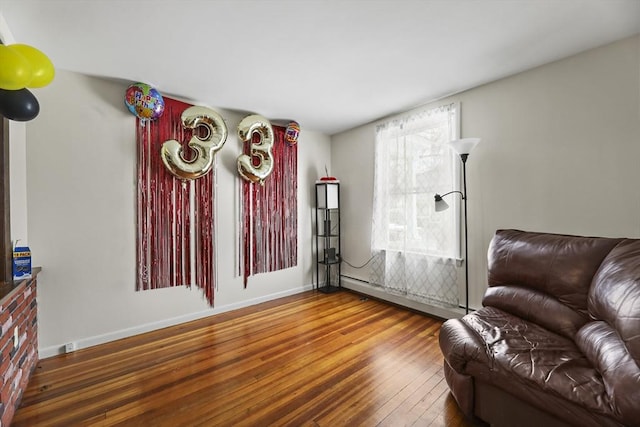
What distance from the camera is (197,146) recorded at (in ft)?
9.16

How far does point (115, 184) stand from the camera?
8.32ft

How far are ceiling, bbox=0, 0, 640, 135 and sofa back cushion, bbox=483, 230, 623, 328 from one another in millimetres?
1449

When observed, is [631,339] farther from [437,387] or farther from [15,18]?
[15,18]

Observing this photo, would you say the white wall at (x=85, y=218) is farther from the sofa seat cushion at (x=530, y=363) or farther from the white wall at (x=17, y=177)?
the sofa seat cushion at (x=530, y=363)

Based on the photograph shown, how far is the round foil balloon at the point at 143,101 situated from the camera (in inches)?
96.9

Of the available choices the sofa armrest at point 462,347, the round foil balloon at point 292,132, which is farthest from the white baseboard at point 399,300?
the round foil balloon at point 292,132

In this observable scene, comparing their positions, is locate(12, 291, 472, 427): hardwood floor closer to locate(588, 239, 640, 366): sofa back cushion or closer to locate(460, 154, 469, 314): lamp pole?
locate(460, 154, 469, 314): lamp pole

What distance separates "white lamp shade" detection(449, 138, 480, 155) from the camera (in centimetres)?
234

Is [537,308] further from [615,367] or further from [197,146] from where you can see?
[197,146]

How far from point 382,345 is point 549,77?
8.98ft

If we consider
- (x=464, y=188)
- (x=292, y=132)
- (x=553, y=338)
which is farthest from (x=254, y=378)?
(x=292, y=132)

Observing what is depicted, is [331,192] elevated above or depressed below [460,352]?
above

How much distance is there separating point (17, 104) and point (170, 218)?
1517mm

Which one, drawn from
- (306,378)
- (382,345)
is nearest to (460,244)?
(382,345)
